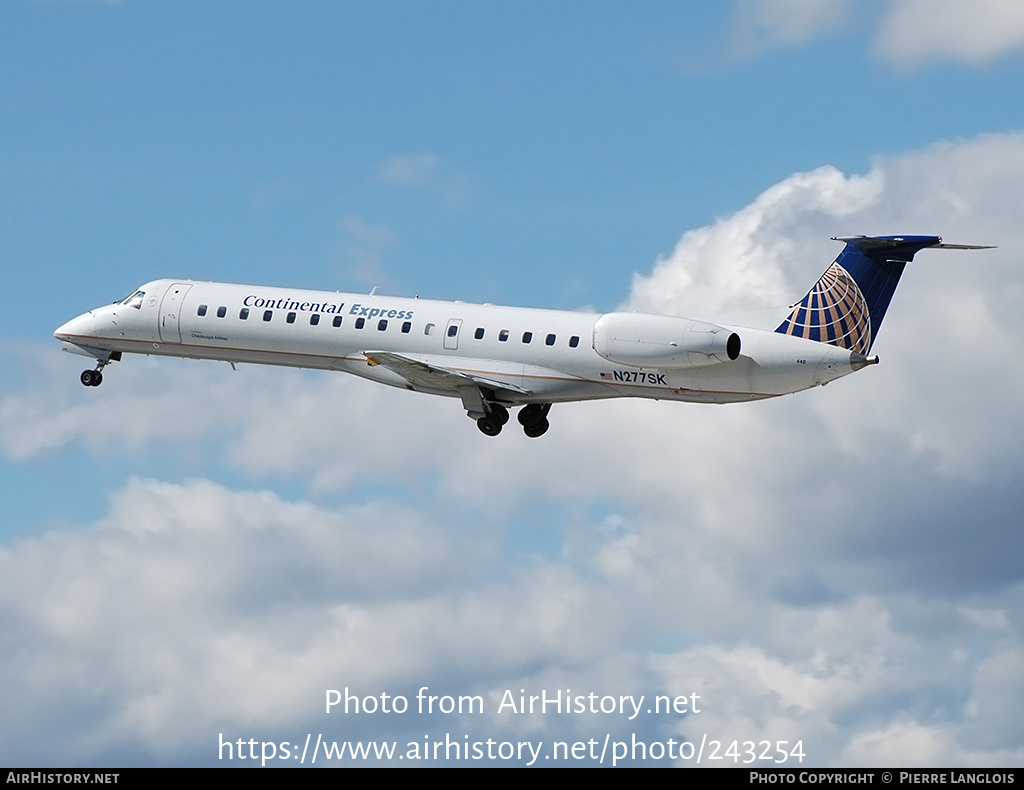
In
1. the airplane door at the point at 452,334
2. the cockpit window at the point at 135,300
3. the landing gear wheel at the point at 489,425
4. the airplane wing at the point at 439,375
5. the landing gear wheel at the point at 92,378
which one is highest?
the cockpit window at the point at 135,300

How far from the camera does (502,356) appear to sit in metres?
46.7

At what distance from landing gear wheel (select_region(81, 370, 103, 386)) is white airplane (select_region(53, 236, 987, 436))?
1.94m

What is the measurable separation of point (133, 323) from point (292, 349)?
571 cm

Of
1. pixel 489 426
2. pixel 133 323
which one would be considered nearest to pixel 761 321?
pixel 489 426

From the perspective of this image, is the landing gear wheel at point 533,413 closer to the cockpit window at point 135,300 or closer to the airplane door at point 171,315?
the airplane door at point 171,315

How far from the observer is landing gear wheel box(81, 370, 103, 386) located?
53.3 meters

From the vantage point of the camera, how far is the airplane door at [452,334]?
1854 inches

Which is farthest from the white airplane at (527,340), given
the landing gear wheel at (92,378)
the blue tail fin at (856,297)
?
the landing gear wheel at (92,378)

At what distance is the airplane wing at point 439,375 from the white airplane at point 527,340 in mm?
43

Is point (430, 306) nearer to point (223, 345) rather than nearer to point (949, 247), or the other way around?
point (223, 345)

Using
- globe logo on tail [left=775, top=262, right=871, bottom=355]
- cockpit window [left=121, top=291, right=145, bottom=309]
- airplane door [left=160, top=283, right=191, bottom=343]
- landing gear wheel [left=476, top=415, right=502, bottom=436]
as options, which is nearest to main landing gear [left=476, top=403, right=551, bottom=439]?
landing gear wheel [left=476, top=415, right=502, bottom=436]

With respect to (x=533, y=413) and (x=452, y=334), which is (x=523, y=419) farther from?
(x=452, y=334)

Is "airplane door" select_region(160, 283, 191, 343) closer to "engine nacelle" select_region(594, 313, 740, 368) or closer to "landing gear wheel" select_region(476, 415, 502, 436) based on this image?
"landing gear wheel" select_region(476, 415, 502, 436)

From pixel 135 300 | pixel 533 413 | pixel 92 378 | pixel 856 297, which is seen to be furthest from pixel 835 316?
pixel 92 378
